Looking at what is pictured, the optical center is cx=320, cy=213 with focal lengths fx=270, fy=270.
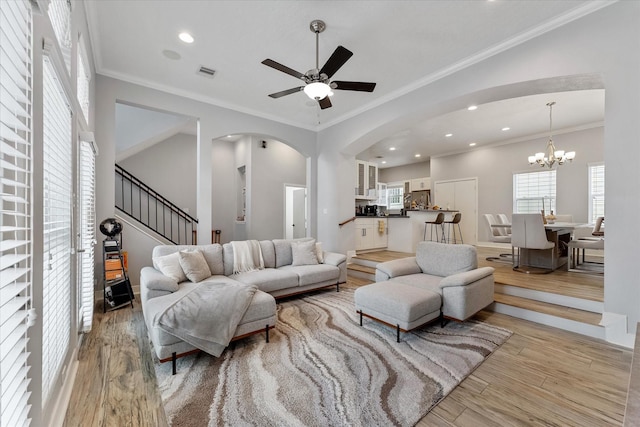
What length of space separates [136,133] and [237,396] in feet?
20.6

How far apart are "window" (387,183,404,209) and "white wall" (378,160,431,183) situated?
1.04ft

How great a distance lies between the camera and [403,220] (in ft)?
21.8

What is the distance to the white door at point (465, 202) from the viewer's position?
8.06m

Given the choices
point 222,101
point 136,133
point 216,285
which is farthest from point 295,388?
point 136,133

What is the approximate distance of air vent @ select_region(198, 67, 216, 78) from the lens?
12.7ft

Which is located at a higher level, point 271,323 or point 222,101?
point 222,101

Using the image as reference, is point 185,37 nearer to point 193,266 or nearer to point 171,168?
point 193,266

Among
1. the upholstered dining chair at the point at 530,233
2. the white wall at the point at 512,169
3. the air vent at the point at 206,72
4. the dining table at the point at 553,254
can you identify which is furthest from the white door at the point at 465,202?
the air vent at the point at 206,72

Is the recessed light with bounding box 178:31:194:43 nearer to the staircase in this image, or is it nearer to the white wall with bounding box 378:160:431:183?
the staircase

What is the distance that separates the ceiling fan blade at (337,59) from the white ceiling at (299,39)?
0.58 metres

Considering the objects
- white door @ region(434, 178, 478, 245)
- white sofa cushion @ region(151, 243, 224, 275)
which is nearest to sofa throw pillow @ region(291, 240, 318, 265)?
white sofa cushion @ region(151, 243, 224, 275)

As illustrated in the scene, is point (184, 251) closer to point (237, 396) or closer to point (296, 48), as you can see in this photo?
point (237, 396)

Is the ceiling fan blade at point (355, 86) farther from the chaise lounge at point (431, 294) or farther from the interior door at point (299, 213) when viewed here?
the interior door at point (299, 213)

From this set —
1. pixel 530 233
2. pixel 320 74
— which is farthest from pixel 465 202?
pixel 320 74
